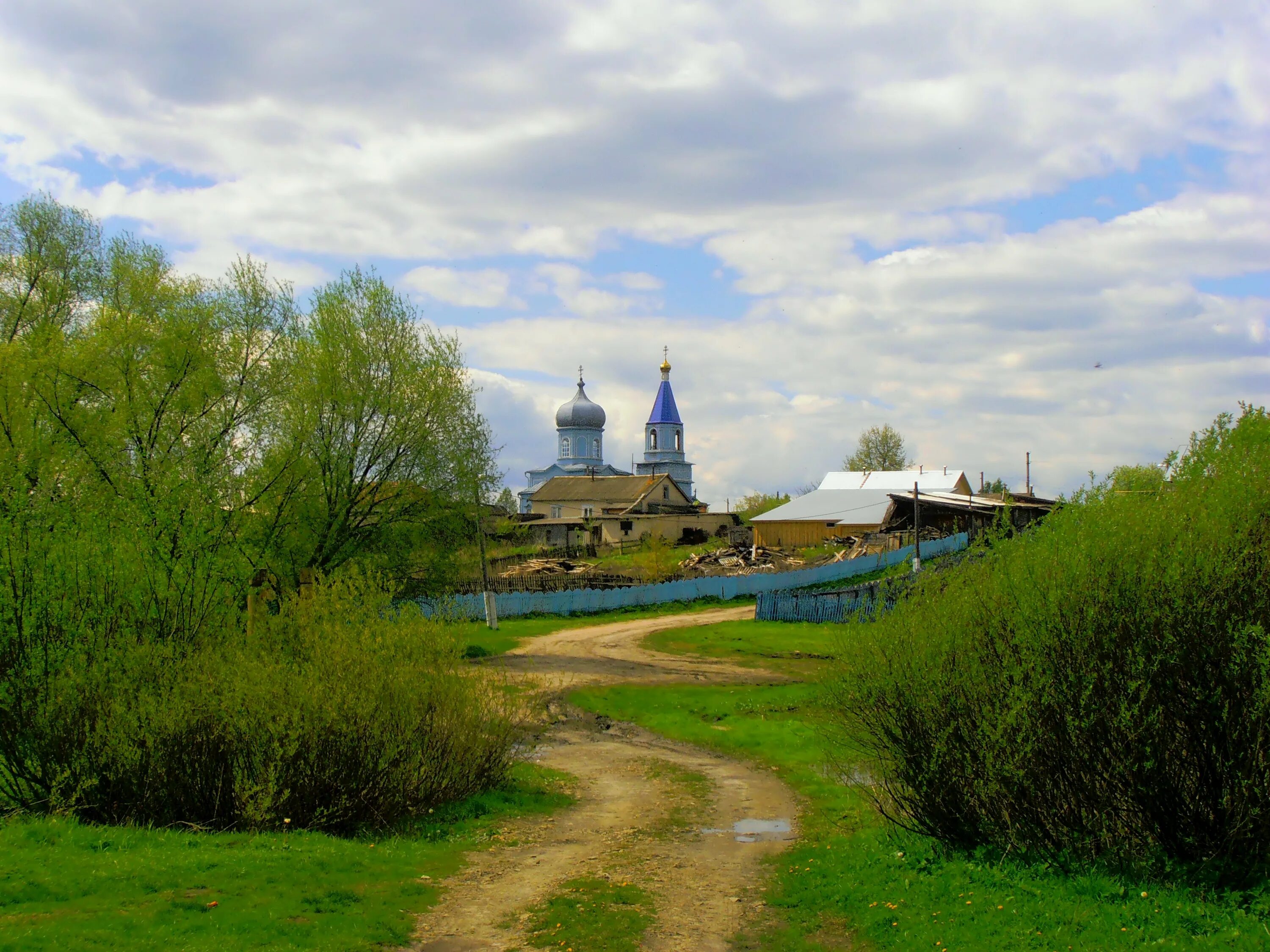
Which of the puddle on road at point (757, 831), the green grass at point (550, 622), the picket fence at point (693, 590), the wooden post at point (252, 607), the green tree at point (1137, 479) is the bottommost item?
the puddle on road at point (757, 831)

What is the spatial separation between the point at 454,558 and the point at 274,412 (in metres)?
7.73

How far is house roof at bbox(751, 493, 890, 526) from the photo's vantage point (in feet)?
215

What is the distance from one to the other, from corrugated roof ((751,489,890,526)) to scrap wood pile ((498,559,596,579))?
14497mm

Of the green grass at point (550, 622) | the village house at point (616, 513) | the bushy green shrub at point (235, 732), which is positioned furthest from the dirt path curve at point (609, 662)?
the village house at point (616, 513)

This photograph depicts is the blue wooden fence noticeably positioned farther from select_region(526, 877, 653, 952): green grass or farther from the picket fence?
select_region(526, 877, 653, 952): green grass

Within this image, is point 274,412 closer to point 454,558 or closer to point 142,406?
point 142,406

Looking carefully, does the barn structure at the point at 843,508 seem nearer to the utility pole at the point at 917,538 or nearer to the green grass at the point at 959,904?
the utility pole at the point at 917,538

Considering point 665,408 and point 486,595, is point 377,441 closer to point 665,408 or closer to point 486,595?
point 486,595

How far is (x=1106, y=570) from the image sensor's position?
1009 centimetres

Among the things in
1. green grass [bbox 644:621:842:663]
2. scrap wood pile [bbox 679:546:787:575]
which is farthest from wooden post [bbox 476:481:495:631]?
scrap wood pile [bbox 679:546:787:575]

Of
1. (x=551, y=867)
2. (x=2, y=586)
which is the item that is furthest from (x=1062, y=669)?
(x=2, y=586)

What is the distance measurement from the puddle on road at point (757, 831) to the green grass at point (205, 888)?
150 inches

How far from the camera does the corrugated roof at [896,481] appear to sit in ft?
244

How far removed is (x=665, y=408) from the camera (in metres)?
124
